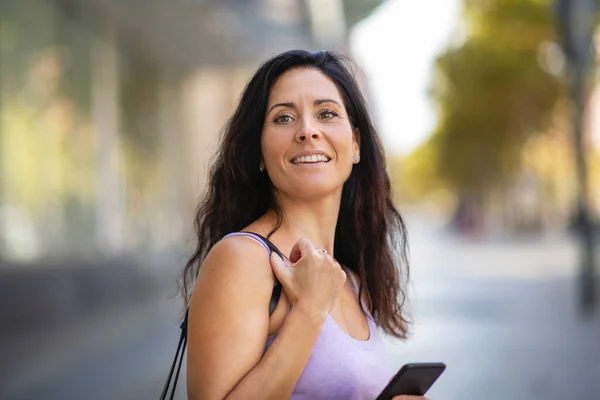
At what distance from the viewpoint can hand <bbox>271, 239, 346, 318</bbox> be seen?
2197 mm

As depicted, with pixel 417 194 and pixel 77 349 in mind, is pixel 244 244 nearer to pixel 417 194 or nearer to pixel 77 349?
pixel 77 349

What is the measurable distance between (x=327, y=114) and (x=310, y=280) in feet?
1.52

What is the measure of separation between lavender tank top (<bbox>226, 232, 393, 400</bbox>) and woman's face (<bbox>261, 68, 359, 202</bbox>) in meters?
0.22

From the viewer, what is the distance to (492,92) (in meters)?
42.1

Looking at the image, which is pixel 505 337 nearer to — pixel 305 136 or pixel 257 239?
pixel 305 136

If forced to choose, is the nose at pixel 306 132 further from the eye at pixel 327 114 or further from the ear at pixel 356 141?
the ear at pixel 356 141

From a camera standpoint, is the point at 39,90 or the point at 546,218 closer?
the point at 39,90

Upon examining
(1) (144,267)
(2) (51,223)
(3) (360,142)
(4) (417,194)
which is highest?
(3) (360,142)

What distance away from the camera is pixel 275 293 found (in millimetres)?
2217

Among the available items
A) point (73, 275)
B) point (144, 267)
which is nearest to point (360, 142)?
point (73, 275)

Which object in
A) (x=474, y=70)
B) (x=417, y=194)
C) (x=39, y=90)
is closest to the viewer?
(x=39, y=90)

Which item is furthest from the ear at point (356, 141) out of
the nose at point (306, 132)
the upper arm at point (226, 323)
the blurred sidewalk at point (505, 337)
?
the blurred sidewalk at point (505, 337)

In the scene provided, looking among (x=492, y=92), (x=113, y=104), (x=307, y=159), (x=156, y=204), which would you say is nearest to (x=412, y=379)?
(x=307, y=159)

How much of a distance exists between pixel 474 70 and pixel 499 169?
13.3 metres
